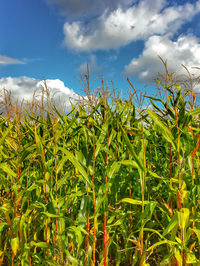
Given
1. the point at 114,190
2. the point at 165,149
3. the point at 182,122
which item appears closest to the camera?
the point at 182,122

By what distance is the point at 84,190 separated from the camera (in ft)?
6.24

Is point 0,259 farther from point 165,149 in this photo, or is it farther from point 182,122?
point 182,122

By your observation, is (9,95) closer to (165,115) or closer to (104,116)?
(104,116)

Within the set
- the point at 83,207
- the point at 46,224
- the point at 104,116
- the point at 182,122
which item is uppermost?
the point at 104,116

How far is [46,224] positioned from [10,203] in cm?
44

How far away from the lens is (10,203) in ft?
7.02

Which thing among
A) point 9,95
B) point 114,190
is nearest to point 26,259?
point 114,190

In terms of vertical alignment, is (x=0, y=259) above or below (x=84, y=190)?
below

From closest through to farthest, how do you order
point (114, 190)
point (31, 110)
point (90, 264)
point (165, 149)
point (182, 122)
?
1. point (182, 122)
2. point (90, 264)
3. point (114, 190)
4. point (165, 149)
5. point (31, 110)

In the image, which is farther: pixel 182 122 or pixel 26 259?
pixel 26 259

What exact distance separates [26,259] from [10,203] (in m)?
0.51

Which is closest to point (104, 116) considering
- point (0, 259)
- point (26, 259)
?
point (26, 259)

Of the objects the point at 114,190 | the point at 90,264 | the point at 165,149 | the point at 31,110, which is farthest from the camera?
the point at 31,110

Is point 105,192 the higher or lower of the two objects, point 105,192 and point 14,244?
the higher
